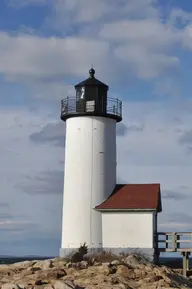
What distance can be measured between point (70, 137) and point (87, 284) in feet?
30.7

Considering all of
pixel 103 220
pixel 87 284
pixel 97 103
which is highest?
pixel 97 103

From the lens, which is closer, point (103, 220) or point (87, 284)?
point (87, 284)

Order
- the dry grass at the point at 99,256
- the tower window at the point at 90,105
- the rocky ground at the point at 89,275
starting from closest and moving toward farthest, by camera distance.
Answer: the rocky ground at the point at 89,275 < the dry grass at the point at 99,256 < the tower window at the point at 90,105

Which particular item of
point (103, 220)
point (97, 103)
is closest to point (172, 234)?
point (103, 220)

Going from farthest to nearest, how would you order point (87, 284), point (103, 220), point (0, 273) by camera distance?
point (103, 220), point (0, 273), point (87, 284)

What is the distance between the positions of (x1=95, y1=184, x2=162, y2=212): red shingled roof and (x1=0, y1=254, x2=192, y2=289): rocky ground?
3.26m

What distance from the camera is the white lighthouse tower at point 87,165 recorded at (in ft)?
91.2

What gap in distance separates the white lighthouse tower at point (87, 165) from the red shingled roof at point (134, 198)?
36 centimetres

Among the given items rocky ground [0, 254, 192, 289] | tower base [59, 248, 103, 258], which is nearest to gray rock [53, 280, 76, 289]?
rocky ground [0, 254, 192, 289]

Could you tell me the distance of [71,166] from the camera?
28.3 m

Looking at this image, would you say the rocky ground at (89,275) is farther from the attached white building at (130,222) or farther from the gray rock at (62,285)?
the attached white building at (130,222)

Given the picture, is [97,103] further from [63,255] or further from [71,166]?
[63,255]

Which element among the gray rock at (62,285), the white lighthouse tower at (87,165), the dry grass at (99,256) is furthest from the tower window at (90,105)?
the gray rock at (62,285)

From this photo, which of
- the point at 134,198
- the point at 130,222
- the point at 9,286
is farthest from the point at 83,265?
the point at 134,198
